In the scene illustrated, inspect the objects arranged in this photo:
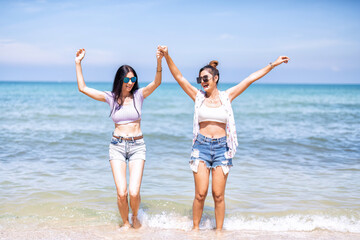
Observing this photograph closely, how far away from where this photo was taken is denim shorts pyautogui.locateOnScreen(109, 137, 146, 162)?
16.5ft

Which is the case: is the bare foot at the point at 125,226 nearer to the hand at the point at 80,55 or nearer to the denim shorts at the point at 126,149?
the denim shorts at the point at 126,149

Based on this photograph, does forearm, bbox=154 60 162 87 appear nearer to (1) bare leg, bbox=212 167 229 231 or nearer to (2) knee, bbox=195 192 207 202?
(1) bare leg, bbox=212 167 229 231

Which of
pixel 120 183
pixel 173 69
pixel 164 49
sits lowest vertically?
pixel 120 183

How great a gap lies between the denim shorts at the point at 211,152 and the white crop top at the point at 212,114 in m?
0.23

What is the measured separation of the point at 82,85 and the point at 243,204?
3531 millimetres

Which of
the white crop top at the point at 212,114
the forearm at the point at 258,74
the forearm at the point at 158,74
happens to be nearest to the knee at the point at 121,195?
the white crop top at the point at 212,114

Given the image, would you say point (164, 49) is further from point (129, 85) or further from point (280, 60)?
point (280, 60)

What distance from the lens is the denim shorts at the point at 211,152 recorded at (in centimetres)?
479

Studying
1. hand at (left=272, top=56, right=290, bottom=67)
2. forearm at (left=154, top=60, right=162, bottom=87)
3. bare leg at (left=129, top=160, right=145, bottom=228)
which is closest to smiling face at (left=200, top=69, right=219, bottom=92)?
forearm at (left=154, top=60, right=162, bottom=87)

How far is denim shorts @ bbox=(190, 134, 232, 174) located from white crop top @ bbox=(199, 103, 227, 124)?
23cm

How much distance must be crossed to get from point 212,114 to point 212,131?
22 cm

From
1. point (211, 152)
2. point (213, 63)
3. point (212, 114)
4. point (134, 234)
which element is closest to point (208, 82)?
point (213, 63)

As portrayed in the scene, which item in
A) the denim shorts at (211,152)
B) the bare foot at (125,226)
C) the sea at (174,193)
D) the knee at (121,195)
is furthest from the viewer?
the sea at (174,193)

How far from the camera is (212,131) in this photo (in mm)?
4824
